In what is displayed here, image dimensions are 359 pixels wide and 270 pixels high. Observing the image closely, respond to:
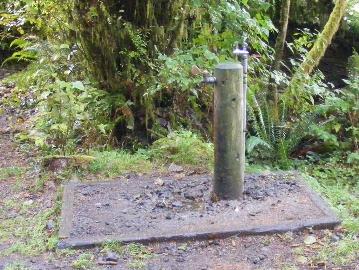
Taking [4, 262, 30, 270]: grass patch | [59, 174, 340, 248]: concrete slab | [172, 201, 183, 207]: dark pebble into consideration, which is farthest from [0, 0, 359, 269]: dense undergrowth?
[172, 201, 183, 207]: dark pebble

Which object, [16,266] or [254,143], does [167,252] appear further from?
[254,143]

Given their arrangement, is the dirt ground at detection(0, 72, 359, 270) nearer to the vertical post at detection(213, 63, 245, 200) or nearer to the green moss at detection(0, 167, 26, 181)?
the vertical post at detection(213, 63, 245, 200)

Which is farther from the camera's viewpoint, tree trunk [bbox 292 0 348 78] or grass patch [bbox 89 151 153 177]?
tree trunk [bbox 292 0 348 78]

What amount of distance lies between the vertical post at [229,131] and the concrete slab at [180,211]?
0.13m

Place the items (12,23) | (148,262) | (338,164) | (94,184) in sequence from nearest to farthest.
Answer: (148,262), (94,184), (338,164), (12,23)

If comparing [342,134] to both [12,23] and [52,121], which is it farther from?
[12,23]

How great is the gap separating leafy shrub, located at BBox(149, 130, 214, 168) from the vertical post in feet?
3.14

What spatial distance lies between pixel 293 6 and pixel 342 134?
397 cm

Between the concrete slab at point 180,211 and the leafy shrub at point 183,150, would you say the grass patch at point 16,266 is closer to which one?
the concrete slab at point 180,211

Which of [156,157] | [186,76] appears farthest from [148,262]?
[186,76]

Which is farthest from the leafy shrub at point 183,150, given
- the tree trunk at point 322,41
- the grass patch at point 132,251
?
the tree trunk at point 322,41

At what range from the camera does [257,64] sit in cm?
665

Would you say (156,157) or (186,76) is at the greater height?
(186,76)

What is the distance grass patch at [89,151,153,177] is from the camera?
4.64 m
